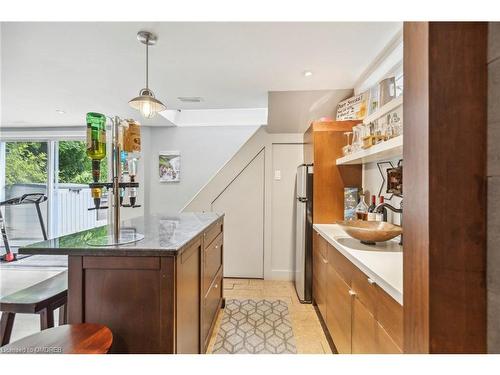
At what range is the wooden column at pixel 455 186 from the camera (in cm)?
56

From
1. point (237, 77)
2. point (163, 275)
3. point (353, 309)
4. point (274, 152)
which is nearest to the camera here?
point (163, 275)

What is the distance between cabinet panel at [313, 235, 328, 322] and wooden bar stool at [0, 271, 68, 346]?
1908 millimetres

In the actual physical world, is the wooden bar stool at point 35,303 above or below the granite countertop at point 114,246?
below

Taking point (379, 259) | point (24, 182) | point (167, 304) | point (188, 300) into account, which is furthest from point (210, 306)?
point (24, 182)

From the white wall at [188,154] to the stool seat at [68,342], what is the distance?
141 inches

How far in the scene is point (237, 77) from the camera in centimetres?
251

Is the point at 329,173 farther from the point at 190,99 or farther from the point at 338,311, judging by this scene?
the point at 190,99

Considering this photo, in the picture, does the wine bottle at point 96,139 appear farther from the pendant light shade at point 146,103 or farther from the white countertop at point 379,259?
the white countertop at point 379,259

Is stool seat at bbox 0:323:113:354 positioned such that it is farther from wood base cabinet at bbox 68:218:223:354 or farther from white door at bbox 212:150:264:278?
white door at bbox 212:150:264:278

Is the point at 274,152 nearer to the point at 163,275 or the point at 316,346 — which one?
the point at 316,346

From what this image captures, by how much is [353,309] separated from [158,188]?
3.94m

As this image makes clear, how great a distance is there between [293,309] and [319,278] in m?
0.53

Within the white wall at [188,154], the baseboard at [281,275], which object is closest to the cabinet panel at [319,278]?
the baseboard at [281,275]
